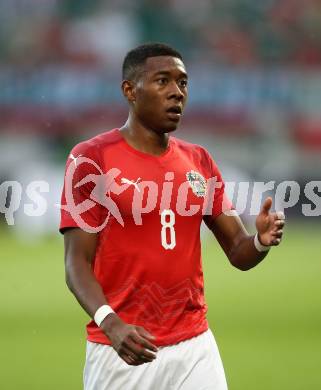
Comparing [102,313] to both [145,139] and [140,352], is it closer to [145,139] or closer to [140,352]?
[140,352]

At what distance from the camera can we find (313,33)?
25.7 metres

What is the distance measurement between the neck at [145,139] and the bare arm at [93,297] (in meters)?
0.51

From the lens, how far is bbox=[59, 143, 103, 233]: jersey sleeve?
4.59 m

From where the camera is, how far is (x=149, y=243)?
4664 mm

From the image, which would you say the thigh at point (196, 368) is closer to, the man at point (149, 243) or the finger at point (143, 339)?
the man at point (149, 243)

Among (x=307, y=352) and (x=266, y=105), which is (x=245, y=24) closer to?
(x=266, y=105)

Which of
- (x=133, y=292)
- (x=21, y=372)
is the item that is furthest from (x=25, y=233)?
(x=133, y=292)

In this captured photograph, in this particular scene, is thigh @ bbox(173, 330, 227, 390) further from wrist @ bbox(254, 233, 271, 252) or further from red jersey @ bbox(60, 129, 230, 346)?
wrist @ bbox(254, 233, 271, 252)

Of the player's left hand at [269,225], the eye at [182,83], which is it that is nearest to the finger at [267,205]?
the player's left hand at [269,225]

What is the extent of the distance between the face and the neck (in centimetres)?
3

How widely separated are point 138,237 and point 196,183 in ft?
1.36

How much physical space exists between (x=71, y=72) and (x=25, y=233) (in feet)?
20.1

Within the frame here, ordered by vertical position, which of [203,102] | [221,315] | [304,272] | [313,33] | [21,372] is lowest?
[21,372]

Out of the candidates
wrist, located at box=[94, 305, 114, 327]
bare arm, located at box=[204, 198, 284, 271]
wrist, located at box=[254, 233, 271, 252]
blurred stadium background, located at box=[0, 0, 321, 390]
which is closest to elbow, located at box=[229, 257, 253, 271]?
bare arm, located at box=[204, 198, 284, 271]
